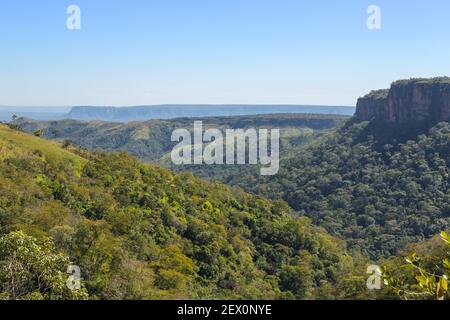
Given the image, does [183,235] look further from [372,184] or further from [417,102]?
[417,102]

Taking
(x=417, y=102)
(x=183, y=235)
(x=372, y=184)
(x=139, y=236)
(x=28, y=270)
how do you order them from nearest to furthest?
(x=28, y=270) → (x=139, y=236) → (x=183, y=235) → (x=372, y=184) → (x=417, y=102)

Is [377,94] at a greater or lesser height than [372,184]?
greater

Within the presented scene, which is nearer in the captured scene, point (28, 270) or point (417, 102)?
point (28, 270)

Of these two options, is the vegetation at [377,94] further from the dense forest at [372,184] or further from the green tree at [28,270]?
the green tree at [28,270]

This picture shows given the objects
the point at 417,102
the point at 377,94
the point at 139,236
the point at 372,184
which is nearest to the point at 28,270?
the point at 139,236

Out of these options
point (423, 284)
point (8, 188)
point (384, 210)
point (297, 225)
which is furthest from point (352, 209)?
point (423, 284)

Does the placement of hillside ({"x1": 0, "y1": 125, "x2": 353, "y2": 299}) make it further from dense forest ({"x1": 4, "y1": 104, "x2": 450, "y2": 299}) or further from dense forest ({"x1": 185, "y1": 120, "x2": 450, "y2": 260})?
dense forest ({"x1": 185, "y1": 120, "x2": 450, "y2": 260})

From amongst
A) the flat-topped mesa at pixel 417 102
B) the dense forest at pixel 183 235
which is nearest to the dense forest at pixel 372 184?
the dense forest at pixel 183 235
